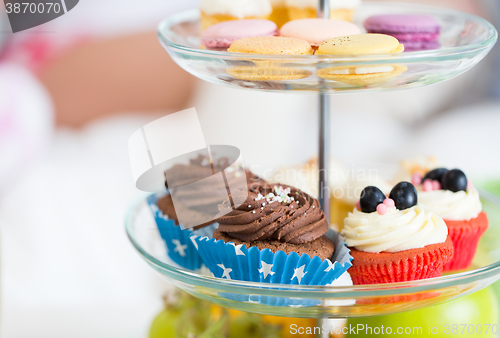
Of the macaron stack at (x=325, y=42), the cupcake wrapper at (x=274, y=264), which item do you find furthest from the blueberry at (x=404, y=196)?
the macaron stack at (x=325, y=42)

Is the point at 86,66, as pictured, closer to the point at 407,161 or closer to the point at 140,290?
the point at 140,290

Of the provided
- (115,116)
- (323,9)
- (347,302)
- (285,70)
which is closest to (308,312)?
(347,302)

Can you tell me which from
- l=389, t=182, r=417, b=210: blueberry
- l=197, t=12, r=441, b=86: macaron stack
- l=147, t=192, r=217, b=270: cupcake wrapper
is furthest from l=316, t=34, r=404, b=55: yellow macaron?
l=147, t=192, r=217, b=270: cupcake wrapper

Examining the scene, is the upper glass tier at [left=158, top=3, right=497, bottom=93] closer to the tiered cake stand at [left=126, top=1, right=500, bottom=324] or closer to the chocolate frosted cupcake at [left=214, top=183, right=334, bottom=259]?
the tiered cake stand at [left=126, top=1, right=500, bottom=324]

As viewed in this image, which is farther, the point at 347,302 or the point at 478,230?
the point at 478,230

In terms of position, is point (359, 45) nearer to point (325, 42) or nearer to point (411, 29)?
point (325, 42)

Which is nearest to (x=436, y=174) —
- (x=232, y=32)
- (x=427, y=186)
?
(x=427, y=186)
